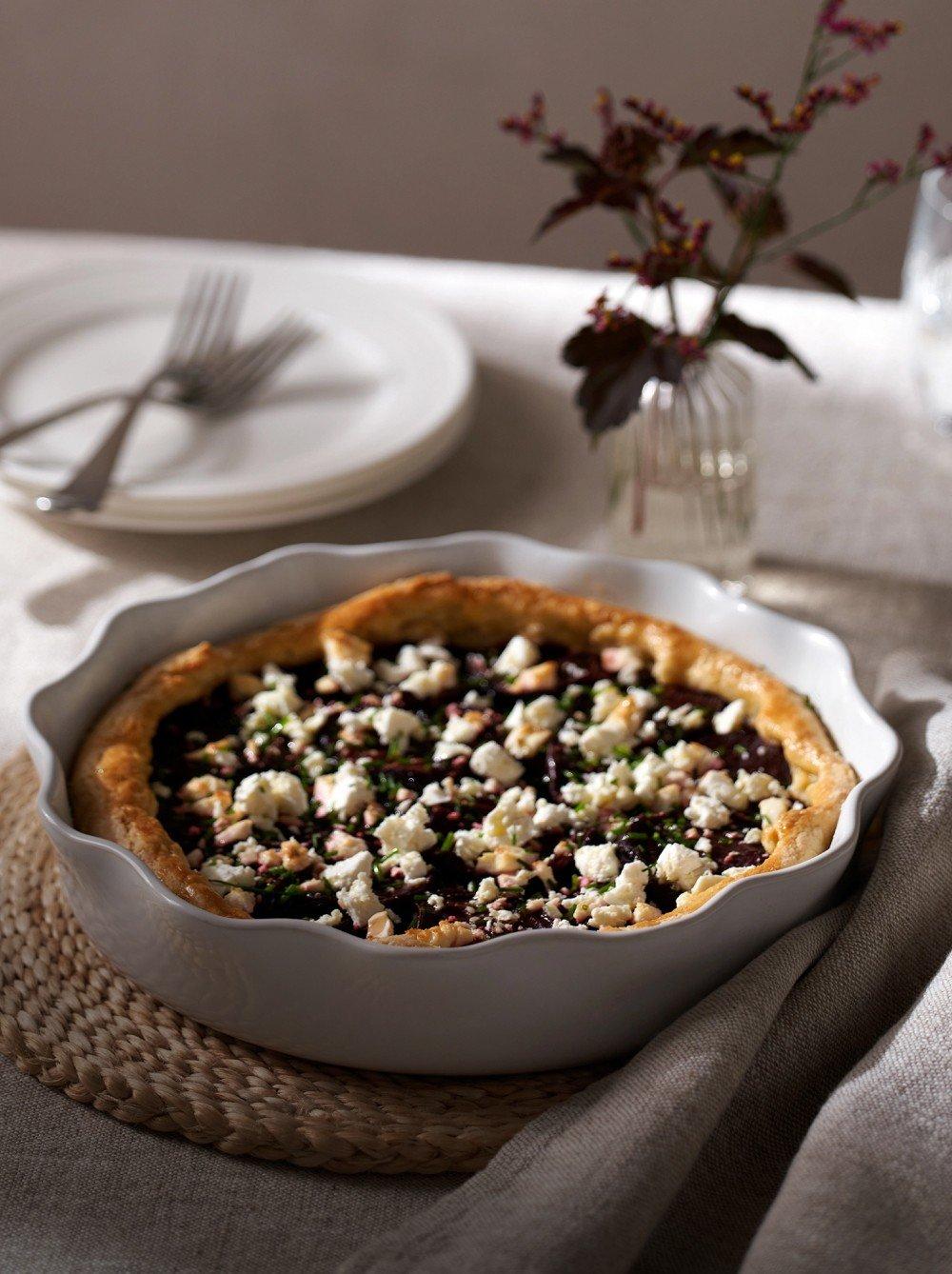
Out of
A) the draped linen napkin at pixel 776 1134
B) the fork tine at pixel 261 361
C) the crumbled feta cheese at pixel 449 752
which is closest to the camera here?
the draped linen napkin at pixel 776 1134

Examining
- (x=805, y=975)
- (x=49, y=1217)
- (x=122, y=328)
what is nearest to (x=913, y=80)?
(x=122, y=328)

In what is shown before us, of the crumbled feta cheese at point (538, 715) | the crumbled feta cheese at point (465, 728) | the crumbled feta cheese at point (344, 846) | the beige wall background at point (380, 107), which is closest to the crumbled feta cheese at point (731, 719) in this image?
the crumbled feta cheese at point (538, 715)

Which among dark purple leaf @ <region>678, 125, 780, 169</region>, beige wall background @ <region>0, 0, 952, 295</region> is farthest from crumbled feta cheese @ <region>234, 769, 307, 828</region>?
beige wall background @ <region>0, 0, 952, 295</region>

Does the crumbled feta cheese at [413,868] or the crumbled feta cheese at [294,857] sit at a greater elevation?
the crumbled feta cheese at [413,868]

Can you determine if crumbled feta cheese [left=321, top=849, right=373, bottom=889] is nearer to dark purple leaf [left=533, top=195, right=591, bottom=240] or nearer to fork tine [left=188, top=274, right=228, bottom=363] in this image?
dark purple leaf [left=533, top=195, right=591, bottom=240]

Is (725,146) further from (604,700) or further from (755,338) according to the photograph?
(604,700)

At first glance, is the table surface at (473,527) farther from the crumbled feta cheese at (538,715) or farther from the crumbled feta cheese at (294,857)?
the crumbled feta cheese at (538,715)
